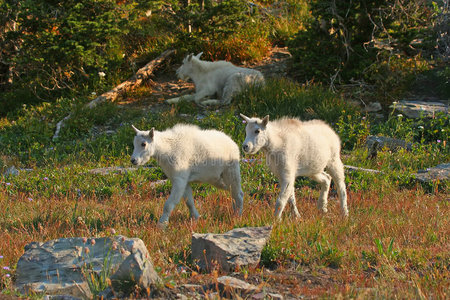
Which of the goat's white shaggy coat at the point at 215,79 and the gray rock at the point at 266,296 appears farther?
the goat's white shaggy coat at the point at 215,79

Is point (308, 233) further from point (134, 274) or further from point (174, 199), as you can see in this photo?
point (134, 274)

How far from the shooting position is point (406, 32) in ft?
44.8

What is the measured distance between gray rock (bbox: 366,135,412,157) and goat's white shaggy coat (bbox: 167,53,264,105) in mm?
3807

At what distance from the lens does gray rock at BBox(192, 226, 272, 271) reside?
525cm

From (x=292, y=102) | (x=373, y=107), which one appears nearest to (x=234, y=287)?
(x=292, y=102)

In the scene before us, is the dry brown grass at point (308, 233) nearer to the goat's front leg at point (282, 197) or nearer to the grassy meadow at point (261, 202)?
the grassy meadow at point (261, 202)

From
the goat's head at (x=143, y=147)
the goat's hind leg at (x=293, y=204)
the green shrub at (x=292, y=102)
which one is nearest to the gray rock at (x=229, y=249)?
the goat's head at (x=143, y=147)

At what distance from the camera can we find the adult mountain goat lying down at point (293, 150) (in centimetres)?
691

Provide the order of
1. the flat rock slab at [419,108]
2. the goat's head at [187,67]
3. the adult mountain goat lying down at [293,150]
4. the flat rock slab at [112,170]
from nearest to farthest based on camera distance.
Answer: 1. the adult mountain goat lying down at [293,150]
2. the flat rock slab at [112,170]
3. the flat rock slab at [419,108]
4. the goat's head at [187,67]

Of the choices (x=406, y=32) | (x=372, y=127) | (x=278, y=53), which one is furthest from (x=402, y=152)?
(x=278, y=53)

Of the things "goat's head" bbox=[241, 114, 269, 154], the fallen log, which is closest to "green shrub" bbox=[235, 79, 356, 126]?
the fallen log

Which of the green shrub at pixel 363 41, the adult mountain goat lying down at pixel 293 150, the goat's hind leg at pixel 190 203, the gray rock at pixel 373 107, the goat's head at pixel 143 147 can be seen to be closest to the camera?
the goat's head at pixel 143 147

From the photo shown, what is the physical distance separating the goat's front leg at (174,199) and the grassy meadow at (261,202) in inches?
6.7

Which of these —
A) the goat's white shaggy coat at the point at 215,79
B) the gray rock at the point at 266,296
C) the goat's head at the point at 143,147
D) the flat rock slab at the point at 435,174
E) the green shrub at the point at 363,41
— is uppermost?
the green shrub at the point at 363,41
